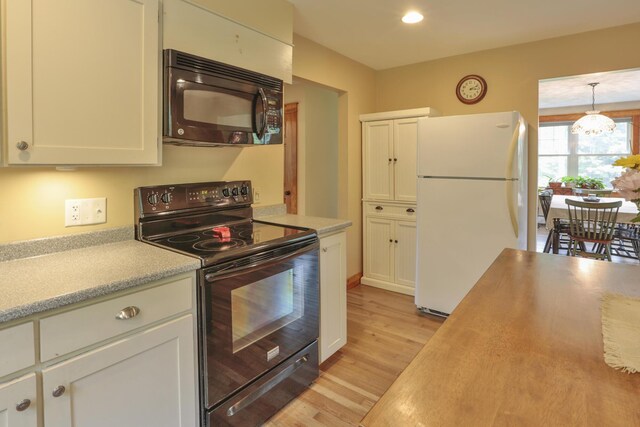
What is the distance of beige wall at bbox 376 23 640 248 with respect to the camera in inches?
116

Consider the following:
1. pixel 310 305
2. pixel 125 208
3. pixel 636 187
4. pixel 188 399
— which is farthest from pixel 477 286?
pixel 125 208

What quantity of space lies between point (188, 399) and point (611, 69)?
3.67 meters

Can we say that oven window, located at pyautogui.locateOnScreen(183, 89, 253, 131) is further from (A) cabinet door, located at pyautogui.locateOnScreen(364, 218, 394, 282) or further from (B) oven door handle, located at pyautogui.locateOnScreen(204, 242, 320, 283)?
(A) cabinet door, located at pyautogui.locateOnScreen(364, 218, 394, 282)

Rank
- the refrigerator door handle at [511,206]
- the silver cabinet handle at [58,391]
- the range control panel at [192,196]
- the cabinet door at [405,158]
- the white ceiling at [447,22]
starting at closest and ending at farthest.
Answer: the silver cabinet handle at [58,391] → the range control panel at [192,196] → the white ceiling at [447,22] → the refrigerator door handle at [511,206] → the cabinet door at [405,158]

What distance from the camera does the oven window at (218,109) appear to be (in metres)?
1.71

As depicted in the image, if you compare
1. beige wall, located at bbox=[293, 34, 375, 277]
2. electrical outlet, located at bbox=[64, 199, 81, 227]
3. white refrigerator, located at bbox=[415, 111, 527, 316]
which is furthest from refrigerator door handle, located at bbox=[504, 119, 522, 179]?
electrical outlet, located at bbox=[64, 199, 81, 227]

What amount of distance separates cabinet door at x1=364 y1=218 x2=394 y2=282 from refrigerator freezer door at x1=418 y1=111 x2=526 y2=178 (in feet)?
2.75

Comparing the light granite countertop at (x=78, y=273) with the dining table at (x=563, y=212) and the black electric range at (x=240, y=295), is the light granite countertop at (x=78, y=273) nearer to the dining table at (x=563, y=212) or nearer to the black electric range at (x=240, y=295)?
the black electric range at (x=240, y=295)

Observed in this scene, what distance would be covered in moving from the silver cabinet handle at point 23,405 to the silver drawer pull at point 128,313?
30 centimetres

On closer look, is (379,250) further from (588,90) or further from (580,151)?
(580,151)

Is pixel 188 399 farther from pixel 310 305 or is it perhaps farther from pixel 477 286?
pixel 477 286

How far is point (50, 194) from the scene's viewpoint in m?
1.57

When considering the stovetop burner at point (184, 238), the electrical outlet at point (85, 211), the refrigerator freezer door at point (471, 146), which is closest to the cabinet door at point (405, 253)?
the refrigerator freezer door at point (471, 146)

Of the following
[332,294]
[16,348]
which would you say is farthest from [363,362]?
[16,348]
